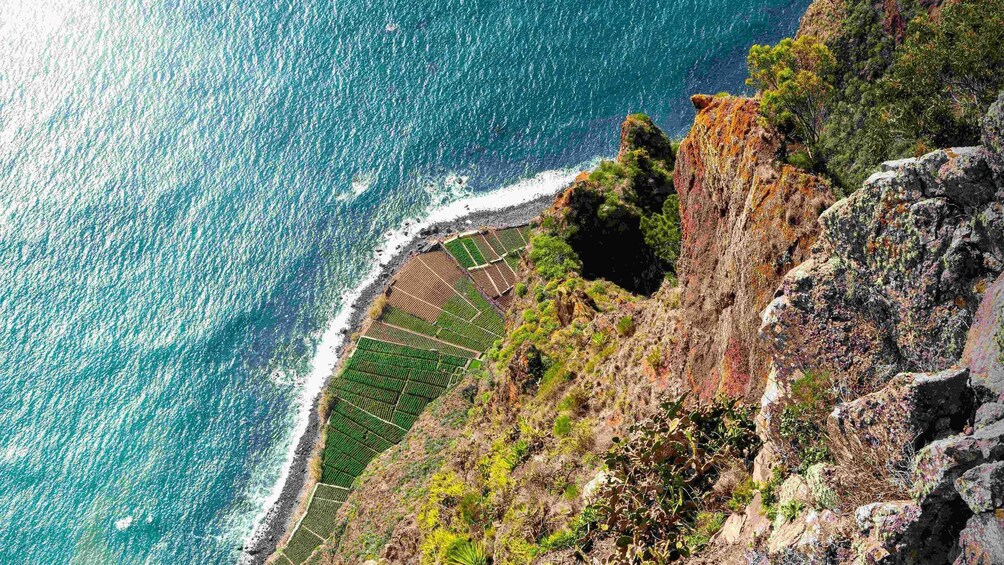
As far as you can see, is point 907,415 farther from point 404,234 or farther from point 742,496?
point 404,234

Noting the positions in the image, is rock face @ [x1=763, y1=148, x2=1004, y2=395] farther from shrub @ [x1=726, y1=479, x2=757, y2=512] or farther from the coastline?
the coastline

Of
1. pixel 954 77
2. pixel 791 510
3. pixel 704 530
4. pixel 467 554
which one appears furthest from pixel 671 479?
pixel 954 77

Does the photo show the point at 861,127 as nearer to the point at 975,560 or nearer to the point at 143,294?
the point at 975,560

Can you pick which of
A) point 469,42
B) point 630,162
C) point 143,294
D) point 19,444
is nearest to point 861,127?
point 630,162

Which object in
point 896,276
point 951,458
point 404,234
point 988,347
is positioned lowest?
point 951,458

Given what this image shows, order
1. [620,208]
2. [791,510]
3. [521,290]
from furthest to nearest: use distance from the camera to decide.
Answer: [521,290], [620,208], [791,510]

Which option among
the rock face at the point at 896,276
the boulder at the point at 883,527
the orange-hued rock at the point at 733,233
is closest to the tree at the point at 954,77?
the orange-hued rock at the point at 733,233

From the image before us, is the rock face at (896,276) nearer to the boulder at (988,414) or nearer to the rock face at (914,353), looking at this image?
the rock face at (914,353)
